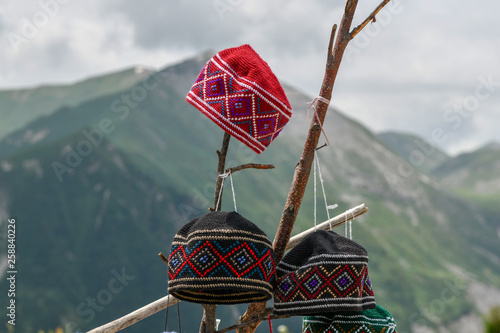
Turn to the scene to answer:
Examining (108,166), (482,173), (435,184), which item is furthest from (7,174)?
(482,173)

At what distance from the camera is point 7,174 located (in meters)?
63.6

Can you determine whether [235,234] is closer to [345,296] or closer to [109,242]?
[345,296]

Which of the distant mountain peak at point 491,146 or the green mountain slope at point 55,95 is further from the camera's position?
the distant mountain peak at point 491,146

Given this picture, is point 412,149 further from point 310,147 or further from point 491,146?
point 310,147

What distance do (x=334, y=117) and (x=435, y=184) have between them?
2160cm

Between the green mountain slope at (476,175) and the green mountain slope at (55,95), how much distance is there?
65360mm

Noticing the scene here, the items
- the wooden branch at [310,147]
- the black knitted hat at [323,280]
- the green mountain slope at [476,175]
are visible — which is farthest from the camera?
the green mountain slope at [476,175]

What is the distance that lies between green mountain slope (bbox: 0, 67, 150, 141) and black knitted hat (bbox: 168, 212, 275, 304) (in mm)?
97245

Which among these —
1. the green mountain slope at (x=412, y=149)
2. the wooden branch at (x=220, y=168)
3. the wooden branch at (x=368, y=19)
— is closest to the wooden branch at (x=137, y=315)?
the wooden branch at (x=220, y=168)

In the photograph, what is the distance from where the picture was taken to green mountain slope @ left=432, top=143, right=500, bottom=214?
11344 cm

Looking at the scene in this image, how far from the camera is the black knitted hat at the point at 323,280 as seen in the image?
7.71 feet

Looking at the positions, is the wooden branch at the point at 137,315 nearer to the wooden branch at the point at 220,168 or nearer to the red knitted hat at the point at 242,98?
the wooden branch at the point at 220,168

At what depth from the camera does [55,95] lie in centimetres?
10231

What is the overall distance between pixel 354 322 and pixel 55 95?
106051 mm
